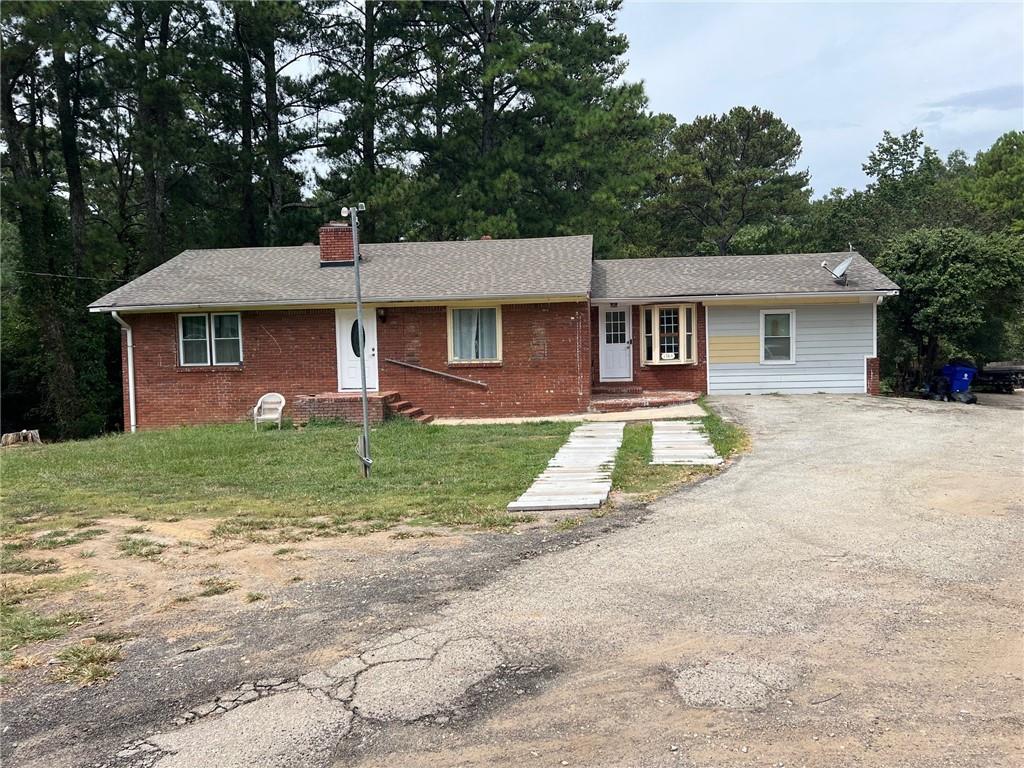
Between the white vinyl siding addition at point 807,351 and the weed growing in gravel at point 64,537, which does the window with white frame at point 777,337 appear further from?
the weed growing in gravel at point 64,537

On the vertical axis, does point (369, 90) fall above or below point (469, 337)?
above

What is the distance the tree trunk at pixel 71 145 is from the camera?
24125mm

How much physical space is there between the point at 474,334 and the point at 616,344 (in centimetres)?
380

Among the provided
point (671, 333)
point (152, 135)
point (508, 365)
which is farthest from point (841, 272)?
point (152, 135)

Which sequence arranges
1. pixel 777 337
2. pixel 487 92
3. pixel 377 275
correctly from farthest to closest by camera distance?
pixel 487 92, pixel 777 337, pixel 377 275

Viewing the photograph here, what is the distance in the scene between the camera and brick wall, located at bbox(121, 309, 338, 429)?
55.0ft

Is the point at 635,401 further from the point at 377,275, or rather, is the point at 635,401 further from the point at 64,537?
the point at 64,537

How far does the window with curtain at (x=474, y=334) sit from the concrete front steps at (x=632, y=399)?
7.86 feet

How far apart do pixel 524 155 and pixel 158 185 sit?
40.4 ft

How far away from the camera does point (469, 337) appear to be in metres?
16.7

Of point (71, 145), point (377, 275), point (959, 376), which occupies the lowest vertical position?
point (959, 376)

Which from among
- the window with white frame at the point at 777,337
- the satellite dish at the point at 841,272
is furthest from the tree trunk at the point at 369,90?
the satellite dish at the point at 841,272

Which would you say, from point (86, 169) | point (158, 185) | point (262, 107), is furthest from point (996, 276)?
point (86, 169)

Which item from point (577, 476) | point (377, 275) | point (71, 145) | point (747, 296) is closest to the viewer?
point (577, 476)
